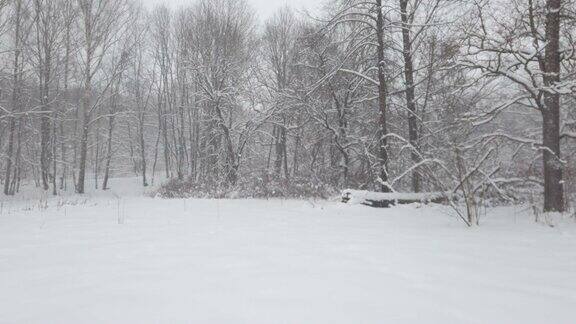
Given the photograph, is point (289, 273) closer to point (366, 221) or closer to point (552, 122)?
point (366, 221)

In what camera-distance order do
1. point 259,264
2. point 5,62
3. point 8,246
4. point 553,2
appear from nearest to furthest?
1. point 259,264
2. point 8,246
3. point 553,2
4. point 5,62

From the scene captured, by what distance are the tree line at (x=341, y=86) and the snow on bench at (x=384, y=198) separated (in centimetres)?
49

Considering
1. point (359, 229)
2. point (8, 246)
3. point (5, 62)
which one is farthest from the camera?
point (5, 62)

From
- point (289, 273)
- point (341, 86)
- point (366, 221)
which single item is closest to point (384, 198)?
point (366, 221)

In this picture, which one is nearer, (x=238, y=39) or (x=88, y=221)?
(x=88, y=221)

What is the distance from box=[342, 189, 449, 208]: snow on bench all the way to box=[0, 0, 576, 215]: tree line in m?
0.49

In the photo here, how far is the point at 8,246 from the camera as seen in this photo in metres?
4.76

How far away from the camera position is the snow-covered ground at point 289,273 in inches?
103

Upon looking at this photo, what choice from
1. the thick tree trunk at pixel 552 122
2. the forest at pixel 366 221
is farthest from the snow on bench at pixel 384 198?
the thick tree trunk at pixel 552 122

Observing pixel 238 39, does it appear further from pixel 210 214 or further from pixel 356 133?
pixel 210 214

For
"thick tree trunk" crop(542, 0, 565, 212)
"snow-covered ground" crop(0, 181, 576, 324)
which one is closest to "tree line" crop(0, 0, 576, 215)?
"thick tree trunk" crop(542, 0, 565, 212)

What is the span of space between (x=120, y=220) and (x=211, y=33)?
54.4ft

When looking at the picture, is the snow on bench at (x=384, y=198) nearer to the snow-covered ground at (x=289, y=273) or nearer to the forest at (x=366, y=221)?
the forest at (x=366, y=221)

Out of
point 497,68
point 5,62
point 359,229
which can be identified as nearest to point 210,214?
point 359,229
